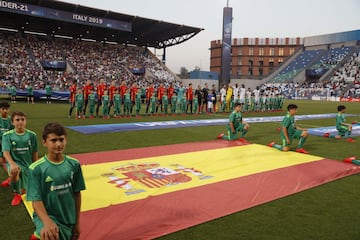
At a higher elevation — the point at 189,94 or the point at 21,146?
the point at 189,94

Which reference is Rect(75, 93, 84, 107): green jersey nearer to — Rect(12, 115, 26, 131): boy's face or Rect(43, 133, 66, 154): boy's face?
Rect(12, 115, 26, 131): boy's face

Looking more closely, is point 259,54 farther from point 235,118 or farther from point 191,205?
point 191,205

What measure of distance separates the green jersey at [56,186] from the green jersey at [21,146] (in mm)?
1889

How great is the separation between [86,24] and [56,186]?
3504cm

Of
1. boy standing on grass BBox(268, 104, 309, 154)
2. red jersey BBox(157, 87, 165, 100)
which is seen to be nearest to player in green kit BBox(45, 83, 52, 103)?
red jersey BBox(157, 87, 165, 100)

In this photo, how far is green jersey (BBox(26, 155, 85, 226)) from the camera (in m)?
2.25

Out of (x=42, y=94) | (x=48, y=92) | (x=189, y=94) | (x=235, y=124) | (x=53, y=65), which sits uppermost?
(x=53, y=65)

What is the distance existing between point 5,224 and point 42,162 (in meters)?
1.85

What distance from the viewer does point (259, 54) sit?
235ft

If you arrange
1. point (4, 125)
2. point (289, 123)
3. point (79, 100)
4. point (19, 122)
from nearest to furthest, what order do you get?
point (19, 122)
point (4, 125)
point (289, 123)
point (79, 100)

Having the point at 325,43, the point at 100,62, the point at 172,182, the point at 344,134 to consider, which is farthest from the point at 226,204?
the point at 325,43

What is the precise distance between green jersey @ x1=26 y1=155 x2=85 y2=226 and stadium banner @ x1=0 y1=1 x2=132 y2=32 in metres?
32.6

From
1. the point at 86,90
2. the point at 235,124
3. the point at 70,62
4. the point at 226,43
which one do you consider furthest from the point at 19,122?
the point at 70,62

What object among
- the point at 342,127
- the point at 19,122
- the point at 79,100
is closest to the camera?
the point at 19,122
